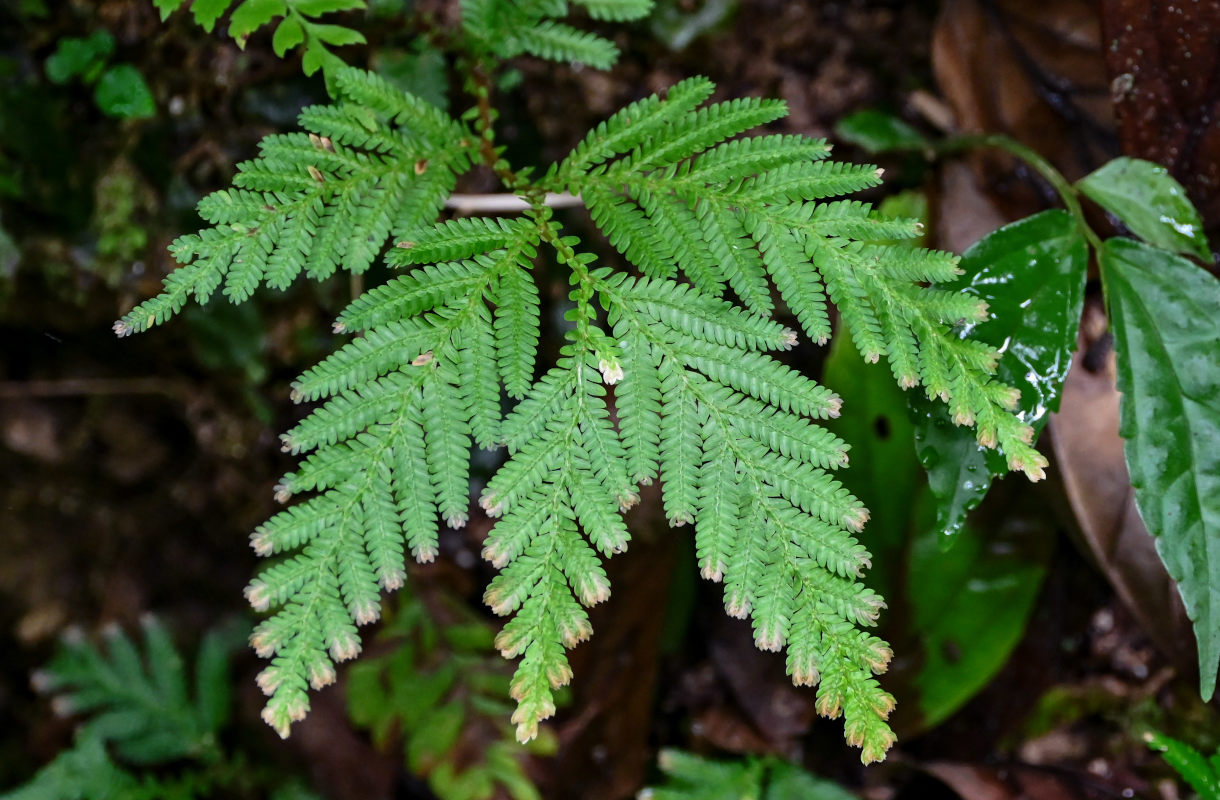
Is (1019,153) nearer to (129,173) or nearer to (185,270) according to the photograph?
(185,270)

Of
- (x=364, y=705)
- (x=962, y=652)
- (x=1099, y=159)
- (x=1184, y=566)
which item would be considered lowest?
(x=364, y=705)

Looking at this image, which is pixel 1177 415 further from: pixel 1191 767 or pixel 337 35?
pixel 337 35

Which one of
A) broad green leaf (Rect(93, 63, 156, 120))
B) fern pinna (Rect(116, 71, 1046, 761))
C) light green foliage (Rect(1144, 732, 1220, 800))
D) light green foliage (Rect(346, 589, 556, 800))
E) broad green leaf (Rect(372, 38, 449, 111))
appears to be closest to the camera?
fern pinna (Rect(116, 71, 1046, 761))

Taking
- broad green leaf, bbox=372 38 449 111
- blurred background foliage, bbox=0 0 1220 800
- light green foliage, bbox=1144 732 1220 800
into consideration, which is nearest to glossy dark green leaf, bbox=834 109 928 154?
blurred background foliage, bbox=0 0 1220 800

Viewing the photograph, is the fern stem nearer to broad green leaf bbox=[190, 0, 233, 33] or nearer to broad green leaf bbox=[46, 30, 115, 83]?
broad green leaf bbox=[190, 0, 233, 33]

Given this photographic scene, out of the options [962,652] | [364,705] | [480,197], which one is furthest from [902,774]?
[480,197]

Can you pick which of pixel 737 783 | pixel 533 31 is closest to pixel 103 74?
pixel 533 31

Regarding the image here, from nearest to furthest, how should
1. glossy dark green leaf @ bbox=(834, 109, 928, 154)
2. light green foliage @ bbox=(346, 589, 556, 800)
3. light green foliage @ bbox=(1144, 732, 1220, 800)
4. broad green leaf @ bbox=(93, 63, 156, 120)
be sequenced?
light green foliage @ bbox=(1144, 732, 1220, 800) < broad green leaf @ bbox=(93, 63, 156, 120) < glossy dark green leaf @ bbox=(834, 109, 928, 154) < light green foliage @ bbox=(346, 589, 556, 800)
